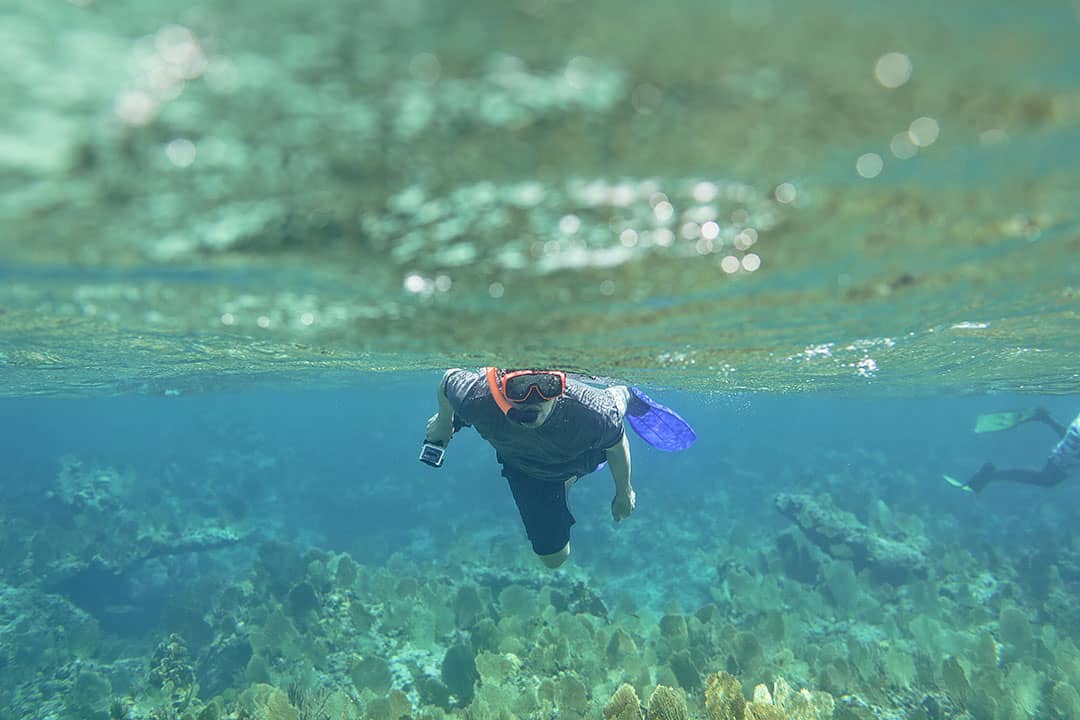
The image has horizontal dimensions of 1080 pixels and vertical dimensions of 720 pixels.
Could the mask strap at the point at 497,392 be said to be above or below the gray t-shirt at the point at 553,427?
above

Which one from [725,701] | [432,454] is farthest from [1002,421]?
[432,454]

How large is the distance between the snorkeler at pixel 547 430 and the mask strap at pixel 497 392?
0.01m

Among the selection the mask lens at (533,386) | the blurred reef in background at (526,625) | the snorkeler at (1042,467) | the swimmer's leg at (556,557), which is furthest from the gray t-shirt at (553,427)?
the snorkeler at (1042,467)

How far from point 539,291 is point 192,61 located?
12.8ft

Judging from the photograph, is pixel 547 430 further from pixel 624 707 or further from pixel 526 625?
→ pixel 526 625

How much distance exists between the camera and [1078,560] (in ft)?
59.5

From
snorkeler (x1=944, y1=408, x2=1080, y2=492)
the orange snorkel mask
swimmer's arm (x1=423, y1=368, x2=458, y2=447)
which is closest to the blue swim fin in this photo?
the orange snorkel mask

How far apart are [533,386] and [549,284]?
3.72 ft

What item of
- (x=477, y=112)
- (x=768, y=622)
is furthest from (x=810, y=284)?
(x=768, y=622)

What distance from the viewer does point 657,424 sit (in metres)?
9.05

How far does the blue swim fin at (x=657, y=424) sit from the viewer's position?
28.8 ft

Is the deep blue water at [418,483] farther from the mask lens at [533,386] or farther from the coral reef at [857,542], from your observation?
the mask lens at [533,386]

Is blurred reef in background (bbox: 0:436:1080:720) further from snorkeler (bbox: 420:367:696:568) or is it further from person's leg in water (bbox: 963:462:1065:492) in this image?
snorkeler (bbox: 420:367:696:568)

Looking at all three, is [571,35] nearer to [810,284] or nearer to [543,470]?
[810,284]
